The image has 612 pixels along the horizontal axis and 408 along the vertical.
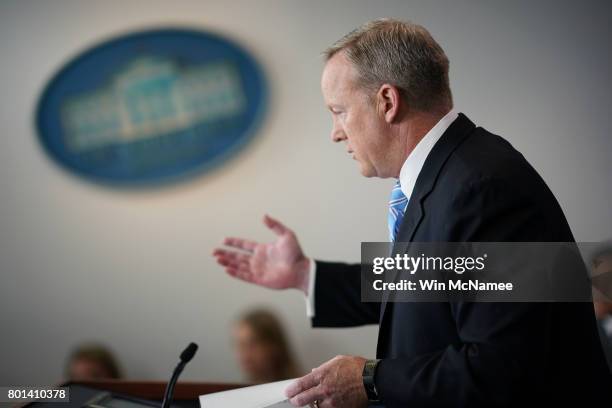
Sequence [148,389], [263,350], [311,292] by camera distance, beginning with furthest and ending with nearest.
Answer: [263,350] < [311,292] < [148,389]

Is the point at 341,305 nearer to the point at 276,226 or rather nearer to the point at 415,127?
the point at 276,226

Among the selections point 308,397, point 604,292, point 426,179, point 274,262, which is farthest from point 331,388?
point 604,292

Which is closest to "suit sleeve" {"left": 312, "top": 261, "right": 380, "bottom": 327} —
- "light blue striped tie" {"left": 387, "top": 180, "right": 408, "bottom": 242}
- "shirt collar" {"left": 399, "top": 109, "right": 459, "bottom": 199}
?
"light blue striped tie" {"left": 387, "top": 180, "right": 408, "bottom": 242}

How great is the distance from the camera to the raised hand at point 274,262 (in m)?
1.49

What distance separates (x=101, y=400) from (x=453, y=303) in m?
0.65

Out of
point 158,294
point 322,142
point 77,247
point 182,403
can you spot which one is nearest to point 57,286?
point 77,247

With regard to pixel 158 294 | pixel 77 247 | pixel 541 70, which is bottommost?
pixel 158 294

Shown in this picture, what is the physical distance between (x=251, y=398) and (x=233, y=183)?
1.75m

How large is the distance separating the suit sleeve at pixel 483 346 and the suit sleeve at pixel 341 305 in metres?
0.48

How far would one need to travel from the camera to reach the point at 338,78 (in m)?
1.16

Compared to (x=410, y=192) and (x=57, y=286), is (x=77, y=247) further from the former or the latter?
(x=410, y=192)

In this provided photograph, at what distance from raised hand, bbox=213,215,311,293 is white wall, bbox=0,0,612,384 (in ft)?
3.56

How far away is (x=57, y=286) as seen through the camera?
285 centimetres

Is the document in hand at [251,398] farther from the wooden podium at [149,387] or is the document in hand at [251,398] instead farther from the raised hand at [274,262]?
the raised hand at [274,262]
